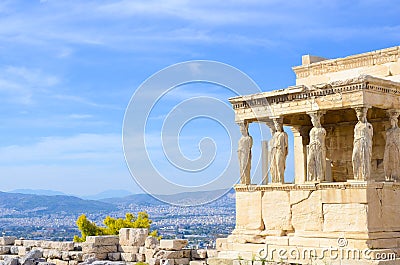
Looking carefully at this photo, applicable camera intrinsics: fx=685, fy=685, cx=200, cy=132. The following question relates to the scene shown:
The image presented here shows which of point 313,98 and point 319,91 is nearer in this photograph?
point 319,91

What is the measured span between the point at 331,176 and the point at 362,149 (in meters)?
2.36

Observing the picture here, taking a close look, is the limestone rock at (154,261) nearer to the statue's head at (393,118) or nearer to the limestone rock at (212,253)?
the limestone rock at (212,253)

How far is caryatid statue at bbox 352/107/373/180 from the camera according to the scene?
13914 millimetres

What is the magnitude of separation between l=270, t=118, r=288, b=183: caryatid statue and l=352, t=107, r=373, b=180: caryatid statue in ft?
6.17

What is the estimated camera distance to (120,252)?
18516 millimetres

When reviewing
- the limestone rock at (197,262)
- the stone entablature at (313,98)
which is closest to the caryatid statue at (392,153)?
the stone entablature at (313,98)

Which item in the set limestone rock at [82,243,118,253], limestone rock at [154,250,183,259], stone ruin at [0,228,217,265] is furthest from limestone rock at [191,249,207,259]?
limestone rock at [82,243,118,253]

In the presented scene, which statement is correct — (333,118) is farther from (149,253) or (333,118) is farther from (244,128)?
(149,253)

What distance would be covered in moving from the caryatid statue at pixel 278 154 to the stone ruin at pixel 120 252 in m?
2.52

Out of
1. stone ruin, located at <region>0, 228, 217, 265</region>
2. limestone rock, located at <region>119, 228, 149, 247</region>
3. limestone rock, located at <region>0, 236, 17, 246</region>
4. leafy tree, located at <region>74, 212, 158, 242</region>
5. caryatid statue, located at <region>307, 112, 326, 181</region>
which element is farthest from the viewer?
leafy tree, located at <region>74, 212, 158, 242</region>

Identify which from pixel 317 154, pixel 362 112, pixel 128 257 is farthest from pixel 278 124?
pixel 128 257

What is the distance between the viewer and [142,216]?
32.5 m

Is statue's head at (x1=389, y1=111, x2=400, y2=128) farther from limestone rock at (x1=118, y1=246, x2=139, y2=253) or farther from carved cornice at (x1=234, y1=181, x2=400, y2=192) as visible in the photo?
limestone rock at (x1=118, y1=246, x2=139, y2=253)

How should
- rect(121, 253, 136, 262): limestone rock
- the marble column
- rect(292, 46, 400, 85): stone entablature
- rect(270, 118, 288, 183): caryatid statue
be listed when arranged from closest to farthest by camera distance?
rect(270, 118, 288, 183): caryatid statue, rect(292, 46, 400, 85): stone entablature, the marble column, rect(121, 253, 136, 262): limestone rock
